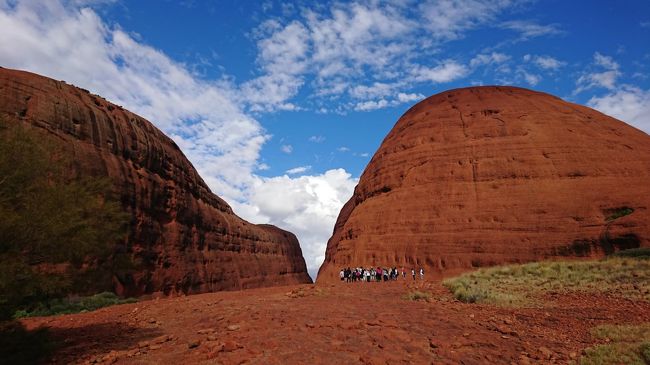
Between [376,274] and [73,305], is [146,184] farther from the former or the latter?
[376,274]

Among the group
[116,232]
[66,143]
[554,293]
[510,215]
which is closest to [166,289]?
[66,143]

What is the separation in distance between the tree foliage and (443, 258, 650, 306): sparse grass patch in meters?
13.5

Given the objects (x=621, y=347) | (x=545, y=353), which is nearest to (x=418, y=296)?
(x=545, y=353)

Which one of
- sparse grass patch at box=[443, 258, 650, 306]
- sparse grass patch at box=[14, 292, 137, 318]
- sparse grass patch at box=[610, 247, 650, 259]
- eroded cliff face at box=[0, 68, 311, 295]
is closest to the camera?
sparse grass patch at box=[14, 292, 137, 318]

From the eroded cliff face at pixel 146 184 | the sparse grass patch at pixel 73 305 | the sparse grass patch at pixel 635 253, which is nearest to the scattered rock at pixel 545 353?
the sparse grass patch at pixel 73 305

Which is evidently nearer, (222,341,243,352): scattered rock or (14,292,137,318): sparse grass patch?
(222,341,243,352): scattered rock

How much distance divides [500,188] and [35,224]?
3395cm

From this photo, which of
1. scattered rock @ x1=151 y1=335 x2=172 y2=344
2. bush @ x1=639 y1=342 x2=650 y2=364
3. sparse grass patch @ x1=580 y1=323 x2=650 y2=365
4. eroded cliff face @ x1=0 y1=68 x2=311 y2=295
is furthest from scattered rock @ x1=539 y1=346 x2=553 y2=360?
eroded cliff face @ x1=0 y1=68 x2=311 y2=295

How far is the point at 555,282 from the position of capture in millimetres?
19203

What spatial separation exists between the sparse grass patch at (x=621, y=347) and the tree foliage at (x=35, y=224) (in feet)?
37.4

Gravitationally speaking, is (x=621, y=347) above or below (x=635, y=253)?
below

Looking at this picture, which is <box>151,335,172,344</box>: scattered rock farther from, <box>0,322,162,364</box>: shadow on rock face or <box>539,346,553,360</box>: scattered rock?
<box>539,346,553,360</box>: scattered rock

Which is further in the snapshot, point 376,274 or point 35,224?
point 376,274

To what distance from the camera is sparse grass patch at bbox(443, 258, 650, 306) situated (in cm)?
1584
